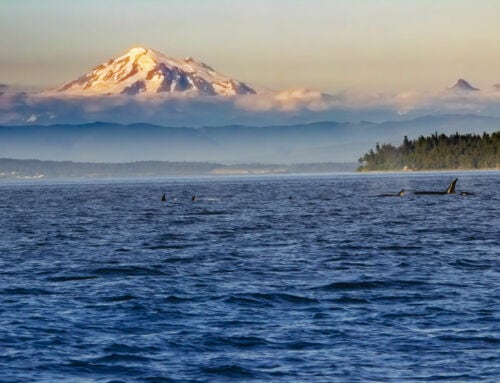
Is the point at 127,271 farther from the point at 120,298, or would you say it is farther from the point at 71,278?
the point at 120,298

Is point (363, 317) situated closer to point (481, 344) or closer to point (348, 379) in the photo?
point (481, 344)

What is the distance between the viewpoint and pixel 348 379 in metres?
26.2

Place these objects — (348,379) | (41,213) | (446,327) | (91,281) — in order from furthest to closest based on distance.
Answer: (41,213)
(91,281)
(446,327)
(348,379)

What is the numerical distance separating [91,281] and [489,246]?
69.7 feet

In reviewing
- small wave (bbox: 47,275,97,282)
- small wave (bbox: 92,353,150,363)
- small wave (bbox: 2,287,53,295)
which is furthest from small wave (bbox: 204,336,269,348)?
small wave (bbox: 47,275,97,282)

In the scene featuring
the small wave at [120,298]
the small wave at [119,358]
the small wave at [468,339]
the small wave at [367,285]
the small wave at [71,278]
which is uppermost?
the small wave at [367,285]

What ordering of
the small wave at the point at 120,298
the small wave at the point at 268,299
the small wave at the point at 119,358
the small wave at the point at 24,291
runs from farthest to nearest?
1. the small wave at the point at 24,291
2. the small wave at the point at 120,298
3. the small wave at the point at 268,299
4. the small wave at the point at 119,358

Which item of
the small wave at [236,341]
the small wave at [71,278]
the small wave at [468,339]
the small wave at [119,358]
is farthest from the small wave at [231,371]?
the small wave at [71,278]

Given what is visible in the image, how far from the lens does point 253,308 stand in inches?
1394

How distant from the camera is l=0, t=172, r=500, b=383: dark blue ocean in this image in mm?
27516

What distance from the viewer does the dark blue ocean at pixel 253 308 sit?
27516 mm

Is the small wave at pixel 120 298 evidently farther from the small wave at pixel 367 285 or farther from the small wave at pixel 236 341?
the small wave at pixel 236 341

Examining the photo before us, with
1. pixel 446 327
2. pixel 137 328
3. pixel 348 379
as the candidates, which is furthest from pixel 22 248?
pixel 348 379

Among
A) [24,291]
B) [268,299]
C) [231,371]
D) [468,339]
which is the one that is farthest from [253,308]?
[24,291]
